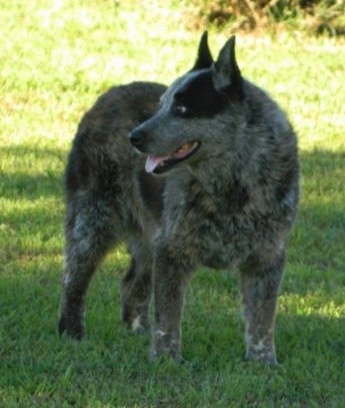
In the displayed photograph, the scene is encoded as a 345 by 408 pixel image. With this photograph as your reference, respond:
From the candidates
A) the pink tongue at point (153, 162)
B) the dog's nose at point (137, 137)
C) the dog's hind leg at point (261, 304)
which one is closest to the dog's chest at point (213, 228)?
the dog's hind leg at point (261, 304)

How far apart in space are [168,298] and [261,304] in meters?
0.52

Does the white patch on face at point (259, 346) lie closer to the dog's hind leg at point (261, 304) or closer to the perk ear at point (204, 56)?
the dog's hind leg at point (261, 304)

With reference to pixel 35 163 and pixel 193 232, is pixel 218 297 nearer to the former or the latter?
pixel 193 232

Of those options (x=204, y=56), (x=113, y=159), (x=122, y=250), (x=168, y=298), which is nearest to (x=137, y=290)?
(x=113, y=159)

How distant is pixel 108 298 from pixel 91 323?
588 millimetres

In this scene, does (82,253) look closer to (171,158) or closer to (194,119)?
(171,158)

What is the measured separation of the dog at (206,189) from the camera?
677 cm

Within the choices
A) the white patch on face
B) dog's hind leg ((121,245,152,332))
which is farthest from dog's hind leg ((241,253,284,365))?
dog's hind leg ((121,245,152,332))

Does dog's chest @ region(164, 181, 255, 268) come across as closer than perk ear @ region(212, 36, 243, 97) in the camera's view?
No

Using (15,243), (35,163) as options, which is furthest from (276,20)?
(15,243)

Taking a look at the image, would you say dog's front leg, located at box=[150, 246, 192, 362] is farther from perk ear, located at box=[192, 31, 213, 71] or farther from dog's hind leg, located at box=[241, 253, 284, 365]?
perk ear, located at box=[192, 31, 213, 71]

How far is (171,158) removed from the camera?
6.75 m

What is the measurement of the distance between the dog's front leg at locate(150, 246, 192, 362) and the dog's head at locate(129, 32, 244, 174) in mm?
549

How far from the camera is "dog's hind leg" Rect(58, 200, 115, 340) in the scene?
771 centimetres
